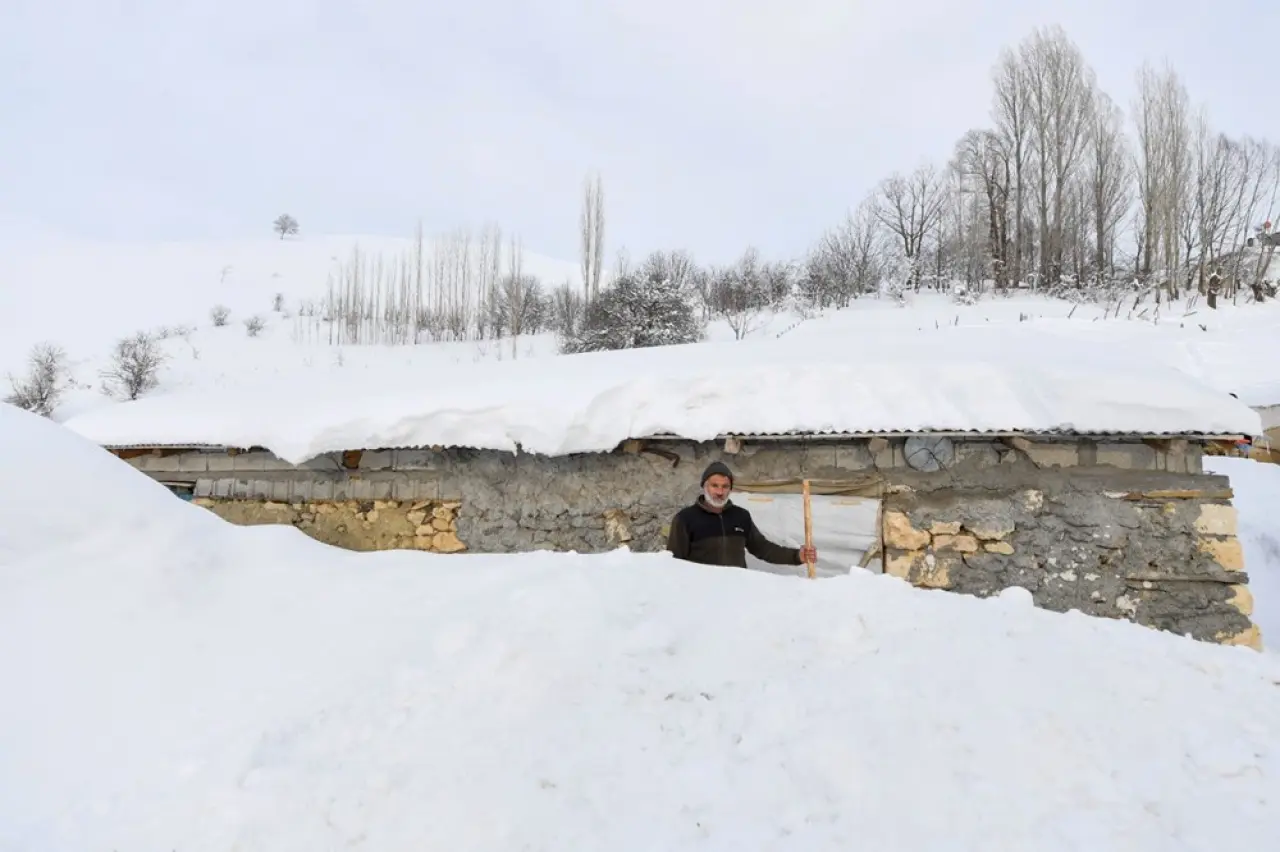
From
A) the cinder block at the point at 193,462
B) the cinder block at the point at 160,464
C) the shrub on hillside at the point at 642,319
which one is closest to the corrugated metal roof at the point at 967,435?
the cinder block at the point at 193,462

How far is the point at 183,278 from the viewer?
42344 millimetres

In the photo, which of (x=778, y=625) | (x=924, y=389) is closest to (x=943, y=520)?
(x=924, y=389)

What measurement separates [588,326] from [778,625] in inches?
644

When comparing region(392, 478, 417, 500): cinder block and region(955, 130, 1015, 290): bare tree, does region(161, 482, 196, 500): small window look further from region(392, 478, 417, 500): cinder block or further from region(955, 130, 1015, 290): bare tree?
region(955, 130, 1015, 290): bare tree

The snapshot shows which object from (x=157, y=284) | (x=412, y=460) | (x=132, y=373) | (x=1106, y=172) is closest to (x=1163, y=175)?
(x=1106, y=172)

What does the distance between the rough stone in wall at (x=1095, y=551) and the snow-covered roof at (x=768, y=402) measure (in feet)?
1.86

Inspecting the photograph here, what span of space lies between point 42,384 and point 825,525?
2622 centimetres

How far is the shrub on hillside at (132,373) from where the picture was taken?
68.2 feet

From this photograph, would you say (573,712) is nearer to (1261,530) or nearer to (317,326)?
(1261,530)

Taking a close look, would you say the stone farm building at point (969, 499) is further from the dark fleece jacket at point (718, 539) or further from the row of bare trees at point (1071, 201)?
the row of bare trees at point (1071, 201)

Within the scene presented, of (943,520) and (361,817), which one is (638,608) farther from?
(943,520)

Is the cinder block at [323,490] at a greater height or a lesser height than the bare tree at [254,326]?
lesser

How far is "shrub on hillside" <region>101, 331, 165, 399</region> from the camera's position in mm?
20781

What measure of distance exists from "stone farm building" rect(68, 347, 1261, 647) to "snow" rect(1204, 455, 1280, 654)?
1.85 meters
